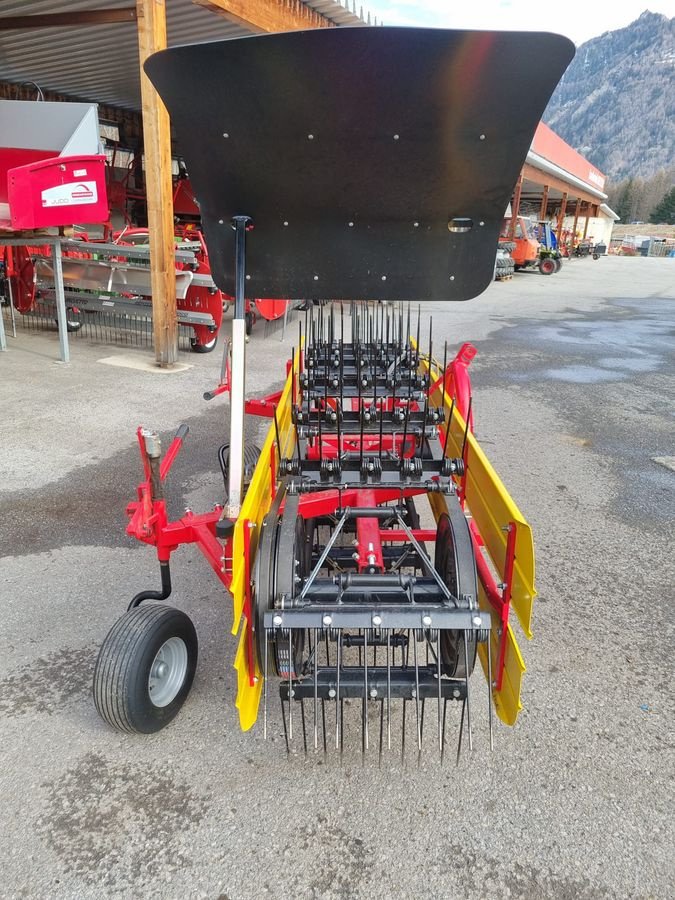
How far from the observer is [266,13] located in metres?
7.49

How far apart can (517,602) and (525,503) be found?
2.55 m

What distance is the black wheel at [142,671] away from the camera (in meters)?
2.15

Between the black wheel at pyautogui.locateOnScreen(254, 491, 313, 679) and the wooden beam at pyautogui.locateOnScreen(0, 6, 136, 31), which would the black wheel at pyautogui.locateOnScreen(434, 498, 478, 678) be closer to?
the black wheel at pyautogui.locateOnScreen(254, 491, 313, 679)

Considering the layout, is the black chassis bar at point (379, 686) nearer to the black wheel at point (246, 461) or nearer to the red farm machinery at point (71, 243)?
the black wheel at point (246, 461)

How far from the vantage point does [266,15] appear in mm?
7496

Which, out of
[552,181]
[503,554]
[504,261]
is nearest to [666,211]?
[552,181]

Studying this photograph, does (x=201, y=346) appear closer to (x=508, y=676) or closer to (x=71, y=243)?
(x=71, y=243)

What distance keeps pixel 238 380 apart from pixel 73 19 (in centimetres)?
805

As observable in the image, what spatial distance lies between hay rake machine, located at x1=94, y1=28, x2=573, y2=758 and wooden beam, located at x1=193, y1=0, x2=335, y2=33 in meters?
4.93

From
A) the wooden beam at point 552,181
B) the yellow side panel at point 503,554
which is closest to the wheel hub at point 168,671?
the yellow side panel at point 503,554

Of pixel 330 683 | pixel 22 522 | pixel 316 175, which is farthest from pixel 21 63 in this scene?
pixel 330 683

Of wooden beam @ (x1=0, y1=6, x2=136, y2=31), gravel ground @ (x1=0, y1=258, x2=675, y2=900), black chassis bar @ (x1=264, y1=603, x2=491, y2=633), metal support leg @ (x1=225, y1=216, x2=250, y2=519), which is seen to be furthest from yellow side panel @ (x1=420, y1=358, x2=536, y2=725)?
wooden beam @ (x1=0, y1=6, x2=136, y2=31)

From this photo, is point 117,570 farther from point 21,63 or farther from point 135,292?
point 21,63

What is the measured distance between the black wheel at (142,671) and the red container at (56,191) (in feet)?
18.4
